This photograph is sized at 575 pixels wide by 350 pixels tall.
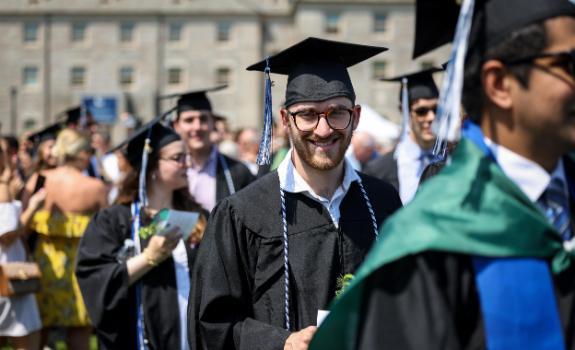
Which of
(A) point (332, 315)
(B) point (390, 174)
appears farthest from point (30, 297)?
Answer: (A) point (332, 315)

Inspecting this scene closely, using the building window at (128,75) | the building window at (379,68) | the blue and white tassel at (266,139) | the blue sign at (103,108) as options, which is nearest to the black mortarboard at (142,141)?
the blue and white tassel at (266,139)

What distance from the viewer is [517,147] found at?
2041 millimetres

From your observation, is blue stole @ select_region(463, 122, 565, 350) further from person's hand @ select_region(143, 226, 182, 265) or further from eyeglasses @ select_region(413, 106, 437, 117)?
eyeglasses @ select_region(413, 106, 437, 117)

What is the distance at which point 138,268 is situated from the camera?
5.11 metres

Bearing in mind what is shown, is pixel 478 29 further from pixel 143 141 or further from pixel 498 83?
pixel 143 141

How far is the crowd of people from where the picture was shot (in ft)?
6.31

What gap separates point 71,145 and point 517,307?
19.5 feet

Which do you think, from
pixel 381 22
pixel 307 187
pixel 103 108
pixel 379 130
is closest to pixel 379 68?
pixel 381 22

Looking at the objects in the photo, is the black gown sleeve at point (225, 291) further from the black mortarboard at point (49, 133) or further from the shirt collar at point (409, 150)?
the black mortarboard at point (49, 133)

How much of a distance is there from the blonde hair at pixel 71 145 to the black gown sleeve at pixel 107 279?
6.74ft

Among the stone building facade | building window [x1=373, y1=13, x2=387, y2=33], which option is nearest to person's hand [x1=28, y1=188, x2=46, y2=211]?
the stone building facade

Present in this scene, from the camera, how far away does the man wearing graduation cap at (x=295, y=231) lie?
11.2 feet

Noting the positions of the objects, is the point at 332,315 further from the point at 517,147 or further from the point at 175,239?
the point at 175,239

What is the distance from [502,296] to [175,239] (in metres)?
3.44
